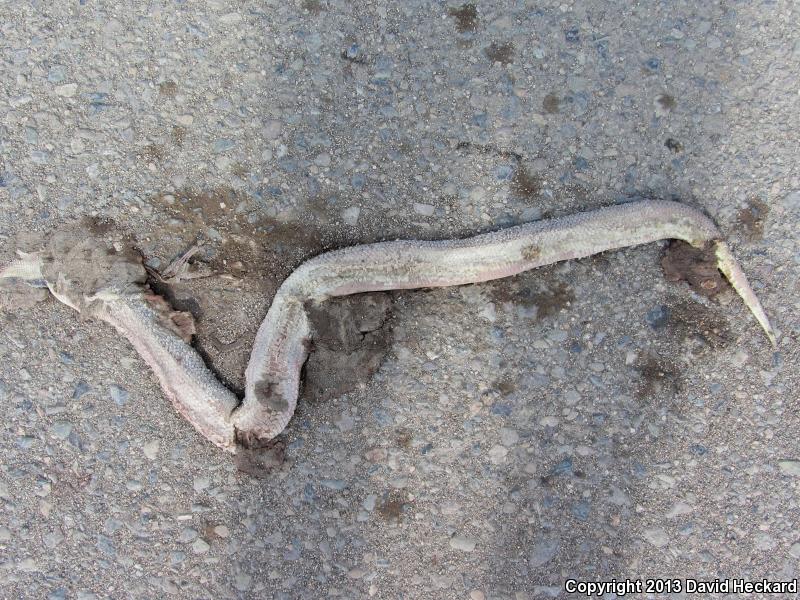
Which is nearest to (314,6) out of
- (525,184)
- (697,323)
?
(525,184)

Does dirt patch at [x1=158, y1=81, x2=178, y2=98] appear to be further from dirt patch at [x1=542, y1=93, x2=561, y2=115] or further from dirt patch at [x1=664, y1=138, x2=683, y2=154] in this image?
dirt patch at [x1=664, y1=138, x2=683, y2=154]

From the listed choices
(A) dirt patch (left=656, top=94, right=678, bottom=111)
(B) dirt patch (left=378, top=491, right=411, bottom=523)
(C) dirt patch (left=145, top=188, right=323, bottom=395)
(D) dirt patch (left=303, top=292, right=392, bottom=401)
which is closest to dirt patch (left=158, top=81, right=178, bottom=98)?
(C) dirt patch (left=145, top=188, right=323, bottom=395)

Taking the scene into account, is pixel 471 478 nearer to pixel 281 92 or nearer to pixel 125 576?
pixel 125 576

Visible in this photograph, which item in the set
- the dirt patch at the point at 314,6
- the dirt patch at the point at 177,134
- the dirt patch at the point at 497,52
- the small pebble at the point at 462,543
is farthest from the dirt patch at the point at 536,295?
the dirt patch at the point at 177,134

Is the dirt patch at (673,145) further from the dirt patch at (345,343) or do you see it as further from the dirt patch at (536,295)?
the dirt patch at (345,343)

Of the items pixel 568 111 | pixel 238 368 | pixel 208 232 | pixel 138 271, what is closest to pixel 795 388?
pixel 568 111
